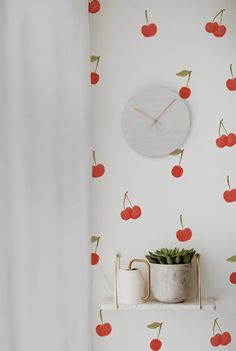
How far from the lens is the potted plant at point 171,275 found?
1815 mm

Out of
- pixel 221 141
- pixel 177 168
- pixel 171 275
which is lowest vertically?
pixel 171 275

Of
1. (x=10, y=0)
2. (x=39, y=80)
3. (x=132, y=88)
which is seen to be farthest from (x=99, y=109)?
(x=10, y=0)

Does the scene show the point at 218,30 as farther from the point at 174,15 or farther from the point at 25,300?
the point at 25,300

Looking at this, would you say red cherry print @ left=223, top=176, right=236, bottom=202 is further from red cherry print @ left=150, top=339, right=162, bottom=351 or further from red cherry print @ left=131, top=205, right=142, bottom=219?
red cherry print @ left=150, top=339, right=162, bottom=351

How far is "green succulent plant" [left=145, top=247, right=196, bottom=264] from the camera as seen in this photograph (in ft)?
6.07

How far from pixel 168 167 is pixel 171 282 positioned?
47cm

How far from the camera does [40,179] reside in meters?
1.02

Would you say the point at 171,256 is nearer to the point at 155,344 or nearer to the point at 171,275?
the point at 171,275

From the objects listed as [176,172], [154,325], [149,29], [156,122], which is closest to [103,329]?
[154,325]

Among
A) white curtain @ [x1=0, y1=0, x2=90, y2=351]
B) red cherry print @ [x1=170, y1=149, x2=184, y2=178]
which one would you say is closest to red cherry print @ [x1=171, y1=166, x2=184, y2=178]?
red cherry print @ [x1=170, y1=149, x2=184, y2=178]

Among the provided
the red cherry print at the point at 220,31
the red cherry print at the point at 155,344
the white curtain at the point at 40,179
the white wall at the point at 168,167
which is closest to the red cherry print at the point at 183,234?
the white wall at the point at 168,167

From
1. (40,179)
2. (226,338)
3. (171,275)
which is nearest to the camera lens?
(40,179)

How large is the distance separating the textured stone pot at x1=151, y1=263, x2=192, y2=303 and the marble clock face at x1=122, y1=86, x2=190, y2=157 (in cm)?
46

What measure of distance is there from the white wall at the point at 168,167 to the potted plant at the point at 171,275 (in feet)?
0.45
